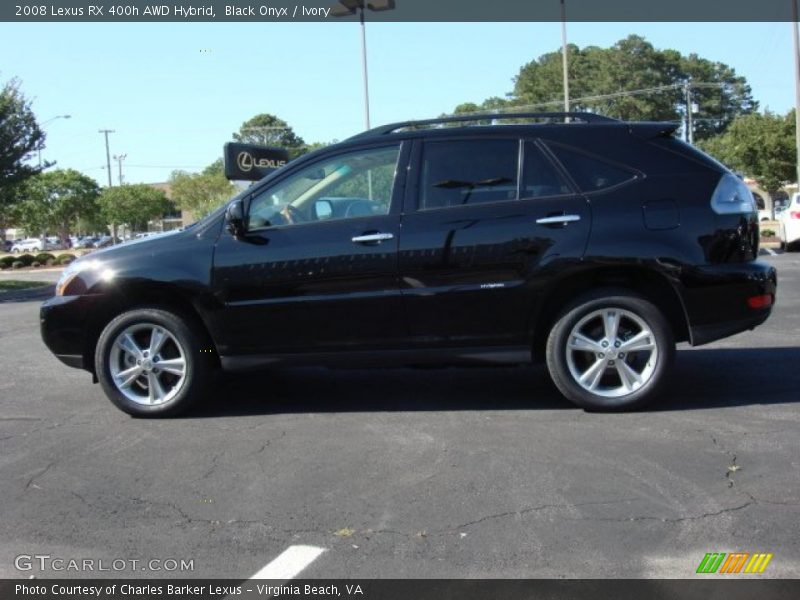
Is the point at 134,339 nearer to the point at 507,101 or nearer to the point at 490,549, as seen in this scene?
the point at 490,549

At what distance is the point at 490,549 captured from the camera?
11.4ft

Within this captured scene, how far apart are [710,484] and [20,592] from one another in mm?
3227

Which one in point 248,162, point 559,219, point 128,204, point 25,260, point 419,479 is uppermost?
point 128,204

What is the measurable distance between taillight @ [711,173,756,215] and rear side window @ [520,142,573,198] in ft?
3.09

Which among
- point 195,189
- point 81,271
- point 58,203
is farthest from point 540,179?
point 195,189

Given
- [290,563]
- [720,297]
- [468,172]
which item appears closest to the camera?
[290,563]

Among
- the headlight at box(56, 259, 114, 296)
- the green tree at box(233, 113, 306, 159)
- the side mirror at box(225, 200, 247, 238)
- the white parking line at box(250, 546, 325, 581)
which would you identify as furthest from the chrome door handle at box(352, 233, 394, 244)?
the green tree at box(233, 113, 306, 159)

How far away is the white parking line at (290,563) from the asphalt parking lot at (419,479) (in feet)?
0.14

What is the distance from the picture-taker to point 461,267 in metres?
5.25

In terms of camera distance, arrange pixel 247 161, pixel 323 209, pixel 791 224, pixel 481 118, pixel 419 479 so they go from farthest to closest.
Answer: pixel 791 224 < pixel 247 161 < pixel 481 118 < pixel 323 209 < pixel 419 479

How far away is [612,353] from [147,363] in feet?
10.5

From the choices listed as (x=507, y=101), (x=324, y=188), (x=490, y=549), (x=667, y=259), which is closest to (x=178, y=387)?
(x=324, y=188)

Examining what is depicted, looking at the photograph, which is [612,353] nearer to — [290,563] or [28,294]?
[290,563]

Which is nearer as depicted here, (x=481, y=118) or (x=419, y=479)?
(x=419, y=479)
